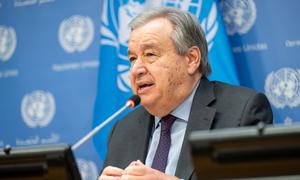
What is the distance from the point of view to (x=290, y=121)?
355 cm

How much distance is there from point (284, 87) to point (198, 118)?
1.05 meters

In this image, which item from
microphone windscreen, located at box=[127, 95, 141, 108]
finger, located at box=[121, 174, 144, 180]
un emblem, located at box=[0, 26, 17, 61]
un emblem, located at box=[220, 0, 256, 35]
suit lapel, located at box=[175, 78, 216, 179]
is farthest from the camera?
un emblem, located at box=[0, 26, 17, 61]

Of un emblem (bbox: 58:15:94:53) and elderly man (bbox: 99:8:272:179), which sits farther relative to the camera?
un emblem (bbox: 58:15:94:53)

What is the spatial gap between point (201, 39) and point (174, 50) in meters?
0.17

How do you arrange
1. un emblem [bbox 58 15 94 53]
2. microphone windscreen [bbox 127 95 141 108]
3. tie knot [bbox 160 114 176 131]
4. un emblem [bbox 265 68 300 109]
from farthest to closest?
un emblem [bbox 58 15 94 53] < un emblem [bbox 265 68 300 109] < tie knot [bbox 160 114 176 131] < microphone windscreen [bbox 127 95 141 108]

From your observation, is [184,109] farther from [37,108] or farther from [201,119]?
[37,108]

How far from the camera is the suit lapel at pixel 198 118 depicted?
2.57 meters

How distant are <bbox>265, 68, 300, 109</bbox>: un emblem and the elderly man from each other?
73 cm

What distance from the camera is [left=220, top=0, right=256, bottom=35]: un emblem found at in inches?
146

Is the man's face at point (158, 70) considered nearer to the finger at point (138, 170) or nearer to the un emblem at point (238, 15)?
the finger at point (138, 170)

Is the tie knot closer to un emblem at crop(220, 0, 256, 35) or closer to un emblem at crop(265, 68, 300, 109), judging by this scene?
un emblem at crop(265, 68, 300, 109)

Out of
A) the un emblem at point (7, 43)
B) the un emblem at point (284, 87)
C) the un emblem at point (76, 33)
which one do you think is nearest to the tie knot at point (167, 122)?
the un emblem at point (284, 87)

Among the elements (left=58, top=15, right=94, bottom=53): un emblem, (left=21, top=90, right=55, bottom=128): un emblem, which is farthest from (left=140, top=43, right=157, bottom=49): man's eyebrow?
(left=21, top=90, right=55, bottom=128): un emblem

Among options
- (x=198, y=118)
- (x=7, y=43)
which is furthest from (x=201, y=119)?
(x=7, y=43)
